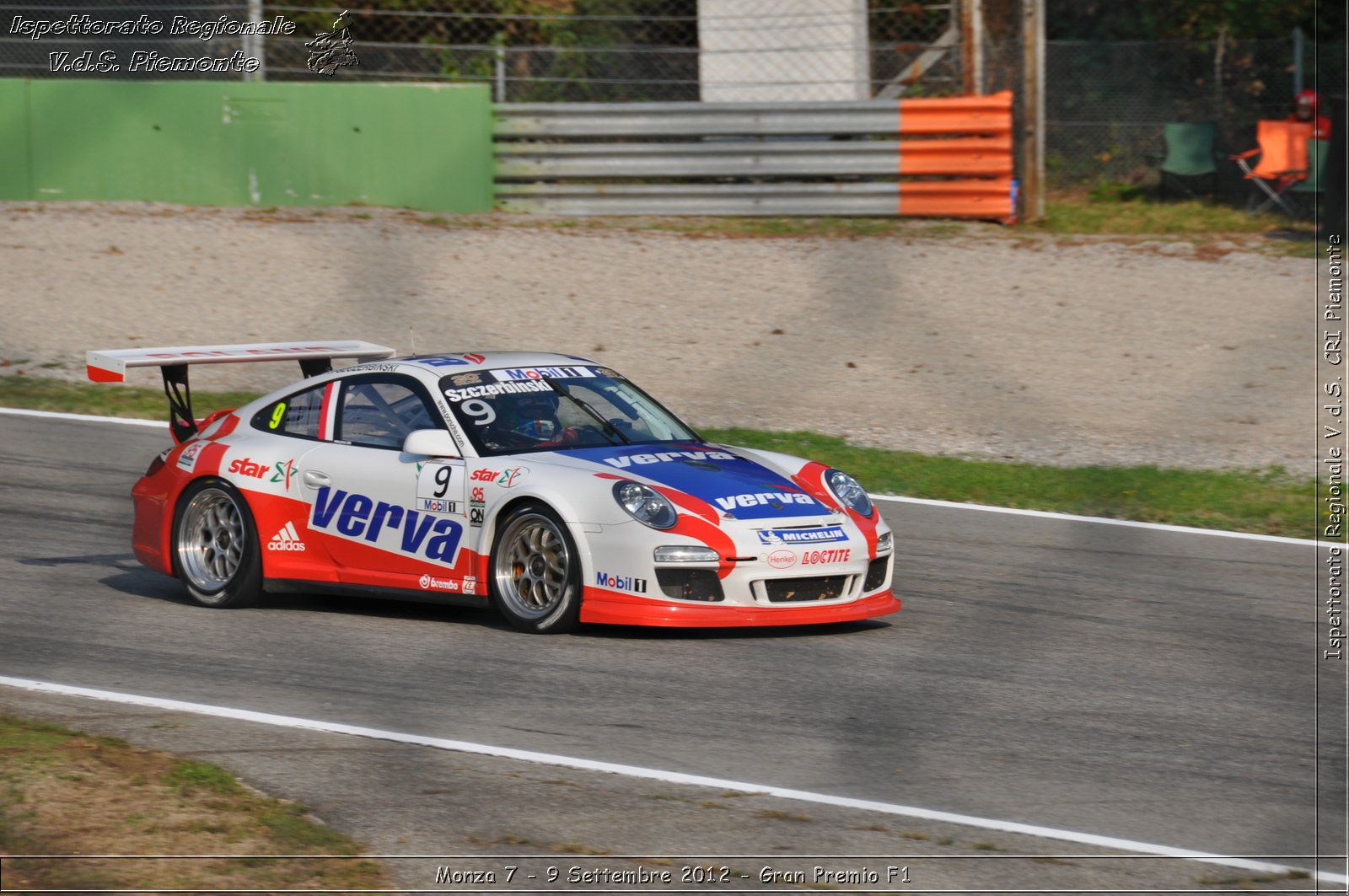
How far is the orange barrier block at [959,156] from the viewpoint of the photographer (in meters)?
18.7

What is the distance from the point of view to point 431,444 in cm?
795

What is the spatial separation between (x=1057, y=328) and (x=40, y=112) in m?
11.9

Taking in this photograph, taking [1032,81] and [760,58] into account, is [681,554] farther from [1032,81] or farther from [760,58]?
[760,58]

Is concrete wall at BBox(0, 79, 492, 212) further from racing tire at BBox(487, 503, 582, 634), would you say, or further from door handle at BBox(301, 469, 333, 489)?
racing tire at BBox(487, 503, 582, 634)

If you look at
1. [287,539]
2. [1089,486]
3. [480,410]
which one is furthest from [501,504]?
[1089,486]

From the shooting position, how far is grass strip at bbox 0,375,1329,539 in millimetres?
10945

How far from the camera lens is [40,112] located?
20.0m

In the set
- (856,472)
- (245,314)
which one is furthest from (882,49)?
(856,472)

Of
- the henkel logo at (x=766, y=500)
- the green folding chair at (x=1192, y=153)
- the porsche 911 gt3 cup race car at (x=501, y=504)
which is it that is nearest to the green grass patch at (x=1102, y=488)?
the porsche 911 gt3 cup race car at (x=501, y=504)

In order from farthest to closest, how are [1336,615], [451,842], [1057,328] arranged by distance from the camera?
[1057,328], [1336,615], [451,842]

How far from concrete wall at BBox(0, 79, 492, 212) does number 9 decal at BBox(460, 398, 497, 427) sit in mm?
11945

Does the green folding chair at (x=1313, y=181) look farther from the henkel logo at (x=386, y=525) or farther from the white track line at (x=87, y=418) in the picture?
the henkel logo at (x=386, y=525)

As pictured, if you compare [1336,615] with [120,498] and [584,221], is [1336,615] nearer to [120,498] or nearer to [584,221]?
[120,498]

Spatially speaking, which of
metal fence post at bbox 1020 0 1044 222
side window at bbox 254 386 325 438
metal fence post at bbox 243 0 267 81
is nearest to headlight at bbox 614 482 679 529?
side window at bbox 254 386 325 438
